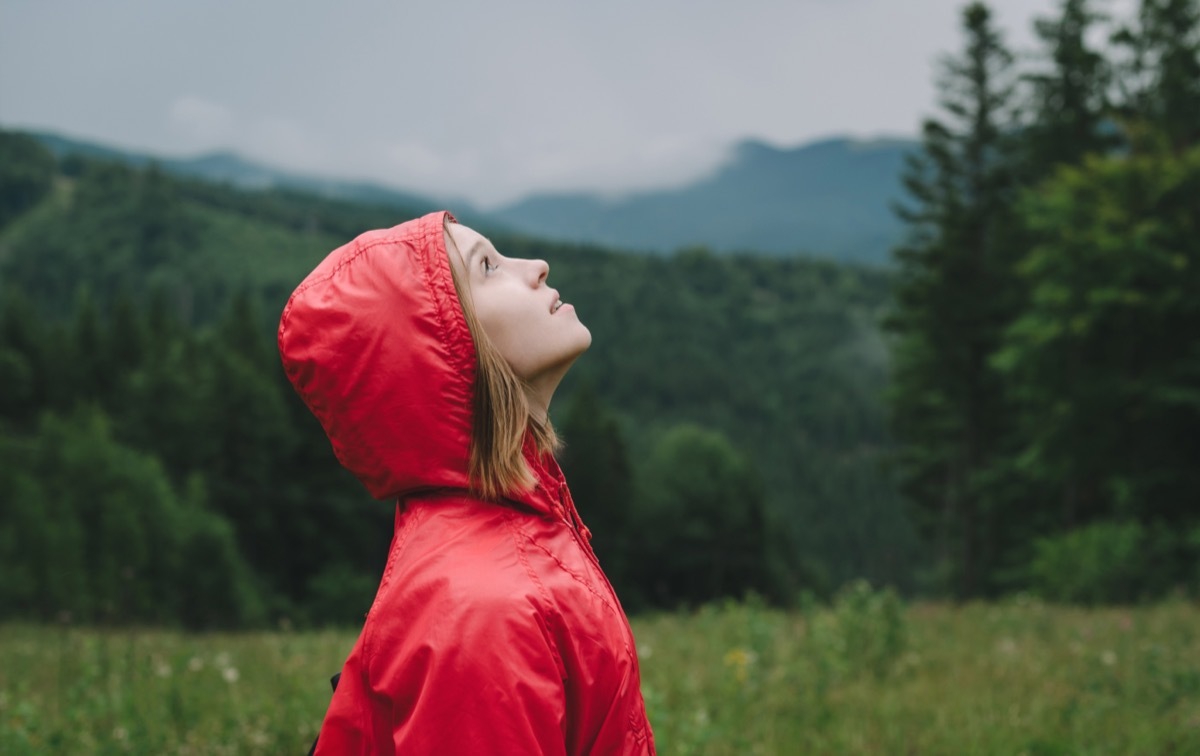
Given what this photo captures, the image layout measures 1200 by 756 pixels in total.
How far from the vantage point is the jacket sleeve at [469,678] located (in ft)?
5.18

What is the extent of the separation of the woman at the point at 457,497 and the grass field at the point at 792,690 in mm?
2361

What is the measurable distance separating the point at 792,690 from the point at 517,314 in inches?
159

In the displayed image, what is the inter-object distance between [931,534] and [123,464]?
3140cm

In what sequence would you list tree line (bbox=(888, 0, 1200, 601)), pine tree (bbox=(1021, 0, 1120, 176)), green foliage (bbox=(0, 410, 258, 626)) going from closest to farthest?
tree line (bbox=(888, 0, 1200, 601)) → pine tree (bbox=(1021, 0, 1120, 176)) → green foliage (bbox=(0, 410, 258, 626))

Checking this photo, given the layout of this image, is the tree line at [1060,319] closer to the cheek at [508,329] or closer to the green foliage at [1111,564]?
the green foliage at [1111,564]

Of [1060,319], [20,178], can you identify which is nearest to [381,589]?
[1060,319]

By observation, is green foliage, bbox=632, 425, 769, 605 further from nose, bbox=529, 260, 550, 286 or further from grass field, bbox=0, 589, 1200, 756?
nose, bbox=529, 260, 550, 286

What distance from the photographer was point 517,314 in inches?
76.2

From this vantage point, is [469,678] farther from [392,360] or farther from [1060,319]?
[1060,319]

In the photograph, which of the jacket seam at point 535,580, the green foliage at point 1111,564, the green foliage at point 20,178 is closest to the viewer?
the jacket seam at point 535,580

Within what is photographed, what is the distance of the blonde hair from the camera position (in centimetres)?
183

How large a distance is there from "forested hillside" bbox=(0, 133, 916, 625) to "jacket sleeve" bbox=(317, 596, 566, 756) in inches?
167

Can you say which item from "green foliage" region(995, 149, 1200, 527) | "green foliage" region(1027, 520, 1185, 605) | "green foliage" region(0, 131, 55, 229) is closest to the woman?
"green foliage" region(1027, 520, 1185, 605)

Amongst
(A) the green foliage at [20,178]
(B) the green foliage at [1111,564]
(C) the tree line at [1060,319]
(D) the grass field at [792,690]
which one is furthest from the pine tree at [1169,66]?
(A) the green foliage at [20,178]
